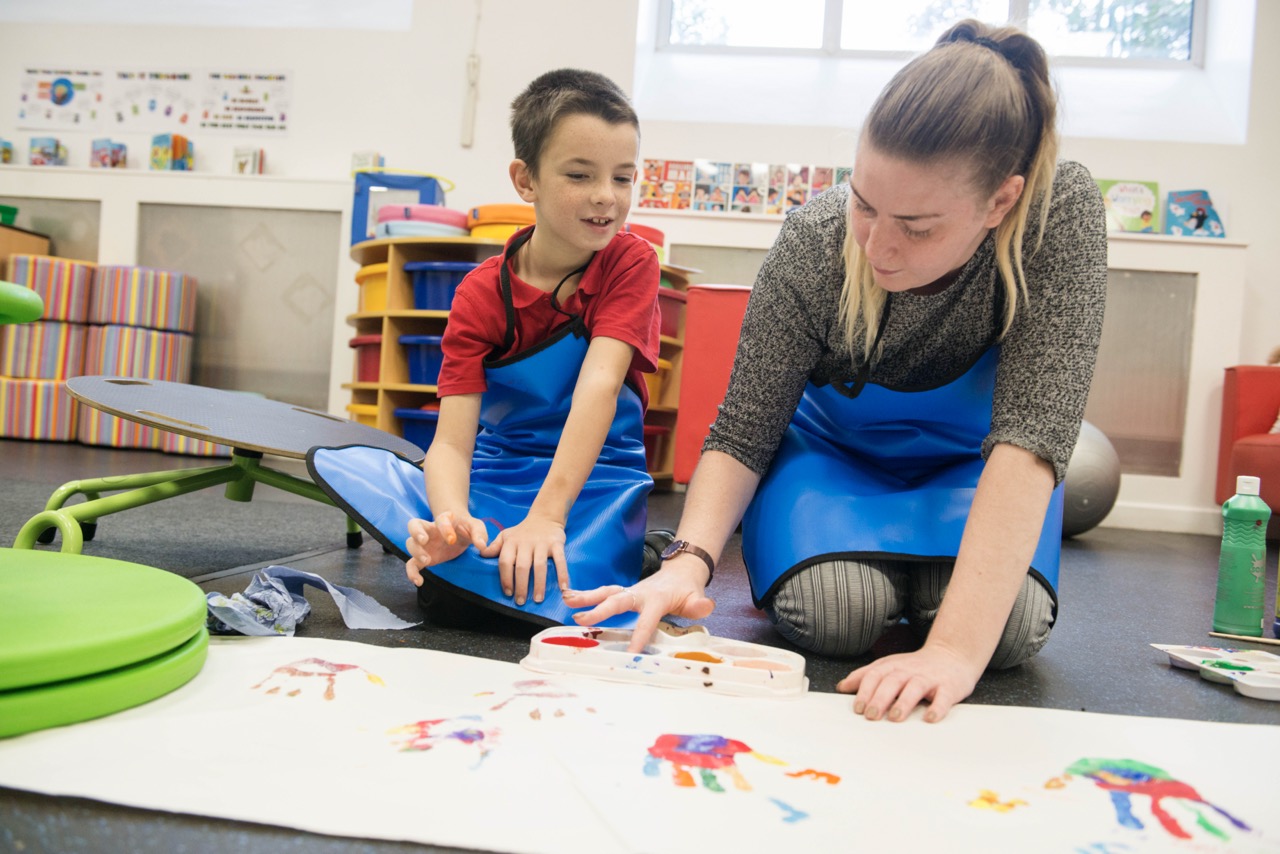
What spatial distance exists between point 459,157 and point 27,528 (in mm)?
2721

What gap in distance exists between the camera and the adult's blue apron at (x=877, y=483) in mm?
974

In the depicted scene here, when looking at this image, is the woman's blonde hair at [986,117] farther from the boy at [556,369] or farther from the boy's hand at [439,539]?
the boy's hand at [439,539]

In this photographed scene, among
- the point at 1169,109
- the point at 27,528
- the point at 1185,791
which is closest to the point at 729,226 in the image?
the point at 1169,109

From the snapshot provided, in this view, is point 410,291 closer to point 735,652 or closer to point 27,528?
point 27,528

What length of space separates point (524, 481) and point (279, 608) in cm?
34

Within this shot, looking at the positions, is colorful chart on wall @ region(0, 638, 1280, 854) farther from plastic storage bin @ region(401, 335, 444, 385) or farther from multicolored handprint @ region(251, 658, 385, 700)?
plastic storage bin @ region(401, 335, 444, 385)

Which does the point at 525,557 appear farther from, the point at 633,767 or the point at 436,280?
the point at 436,280

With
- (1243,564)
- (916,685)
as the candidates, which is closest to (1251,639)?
(1243,564)

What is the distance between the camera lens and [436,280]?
8.75ft

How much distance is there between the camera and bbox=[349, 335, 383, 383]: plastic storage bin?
279 cm

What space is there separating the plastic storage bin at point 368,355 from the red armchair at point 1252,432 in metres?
2.58

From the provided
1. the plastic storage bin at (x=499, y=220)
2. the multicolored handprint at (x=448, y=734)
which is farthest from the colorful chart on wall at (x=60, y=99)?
the multicolored handprint at (x=448, y=734)

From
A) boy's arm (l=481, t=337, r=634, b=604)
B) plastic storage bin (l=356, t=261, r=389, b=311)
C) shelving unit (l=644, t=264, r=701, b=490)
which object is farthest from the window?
boy's arm (l=481, t=337, r=634, b=604)

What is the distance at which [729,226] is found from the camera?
3.33 meters
